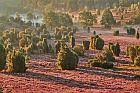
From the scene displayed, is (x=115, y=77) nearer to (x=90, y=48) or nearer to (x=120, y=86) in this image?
(x=120, y=86)

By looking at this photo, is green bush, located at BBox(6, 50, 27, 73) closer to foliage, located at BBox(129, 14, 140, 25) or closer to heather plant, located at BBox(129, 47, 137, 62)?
heather plant, located at BBox(129, 47, 137, 62)

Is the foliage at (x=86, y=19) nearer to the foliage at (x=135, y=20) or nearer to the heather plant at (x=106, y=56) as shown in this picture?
the foliage at (x=135, y=20)

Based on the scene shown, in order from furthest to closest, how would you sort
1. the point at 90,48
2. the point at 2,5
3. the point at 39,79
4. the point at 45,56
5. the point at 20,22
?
the point at 2,5 → the point at 20,22 → the point at 90,48 → the point at 45,56 → the point at 39,79

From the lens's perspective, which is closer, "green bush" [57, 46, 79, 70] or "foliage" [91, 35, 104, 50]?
"green bush" [57, 46, 79, 70]

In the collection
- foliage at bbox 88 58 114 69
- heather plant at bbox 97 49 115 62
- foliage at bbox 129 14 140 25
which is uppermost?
foliage at bbox 129 14 140 25

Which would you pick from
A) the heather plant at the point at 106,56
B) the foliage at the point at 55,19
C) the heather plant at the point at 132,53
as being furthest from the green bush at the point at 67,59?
the foliage at the point at 55,19

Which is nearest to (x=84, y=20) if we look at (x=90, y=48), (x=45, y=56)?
(x=90, y=48)

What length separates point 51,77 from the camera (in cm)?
3475

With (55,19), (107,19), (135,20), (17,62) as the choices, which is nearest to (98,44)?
(17,62)

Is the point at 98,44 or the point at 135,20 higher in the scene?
the point at 135,20

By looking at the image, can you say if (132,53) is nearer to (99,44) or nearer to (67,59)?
(67,59)

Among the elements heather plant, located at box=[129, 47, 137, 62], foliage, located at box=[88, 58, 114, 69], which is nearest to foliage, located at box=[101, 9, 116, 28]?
heather plant, located at box=[129, 47, 137, 62]

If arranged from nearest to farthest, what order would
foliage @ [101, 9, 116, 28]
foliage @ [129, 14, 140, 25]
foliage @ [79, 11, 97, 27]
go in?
foliage @ [101, 9, 116, 28], foliage @ [79, 11, 97, 27], foliage @ [129, 14, 140, 25]

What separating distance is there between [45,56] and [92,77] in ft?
61.4
